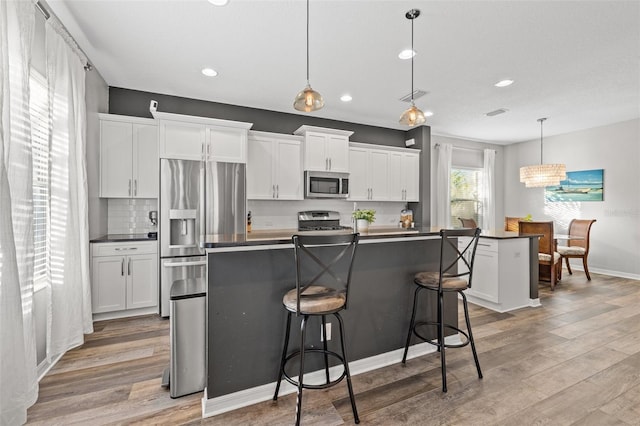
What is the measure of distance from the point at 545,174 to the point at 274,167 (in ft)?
15.1

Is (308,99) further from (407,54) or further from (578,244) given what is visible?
(578,244)

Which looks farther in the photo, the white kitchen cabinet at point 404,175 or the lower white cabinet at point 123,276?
the white kitchen cabinet at point 404,175

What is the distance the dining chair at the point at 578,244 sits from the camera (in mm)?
5203

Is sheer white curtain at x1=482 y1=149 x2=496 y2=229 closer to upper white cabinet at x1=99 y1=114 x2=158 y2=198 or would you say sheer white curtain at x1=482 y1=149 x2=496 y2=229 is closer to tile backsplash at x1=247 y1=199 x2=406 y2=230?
tile backsplash at x1=247 y1=199 x2=406 y2=230

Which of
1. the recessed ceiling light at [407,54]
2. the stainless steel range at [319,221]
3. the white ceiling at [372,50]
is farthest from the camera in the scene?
the stainless steel range at [319,221]

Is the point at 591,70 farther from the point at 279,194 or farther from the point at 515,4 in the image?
the point at 279,194

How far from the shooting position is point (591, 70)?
3.45 meters

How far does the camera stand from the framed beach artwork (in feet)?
18.9

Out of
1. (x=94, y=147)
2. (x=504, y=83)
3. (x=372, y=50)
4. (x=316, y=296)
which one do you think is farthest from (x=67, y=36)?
(x=504, y=83)

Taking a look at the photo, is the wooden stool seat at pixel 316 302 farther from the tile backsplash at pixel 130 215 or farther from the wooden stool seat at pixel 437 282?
the tile backsplash at pixel 130 215

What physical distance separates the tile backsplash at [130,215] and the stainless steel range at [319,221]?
7.18 feet

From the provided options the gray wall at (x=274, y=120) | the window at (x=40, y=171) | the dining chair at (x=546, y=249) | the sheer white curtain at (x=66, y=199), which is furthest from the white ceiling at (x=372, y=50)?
the dining chair at (x=546, y=249)

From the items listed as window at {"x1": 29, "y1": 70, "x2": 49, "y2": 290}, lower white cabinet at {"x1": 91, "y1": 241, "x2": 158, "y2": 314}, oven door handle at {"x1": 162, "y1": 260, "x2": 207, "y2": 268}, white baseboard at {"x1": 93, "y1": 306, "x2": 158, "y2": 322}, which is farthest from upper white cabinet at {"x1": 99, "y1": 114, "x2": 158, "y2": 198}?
white baseboard at {"x1": 93, "y1": 306, "x2": 158, "y2": 322}

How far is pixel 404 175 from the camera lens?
570 centimetres
